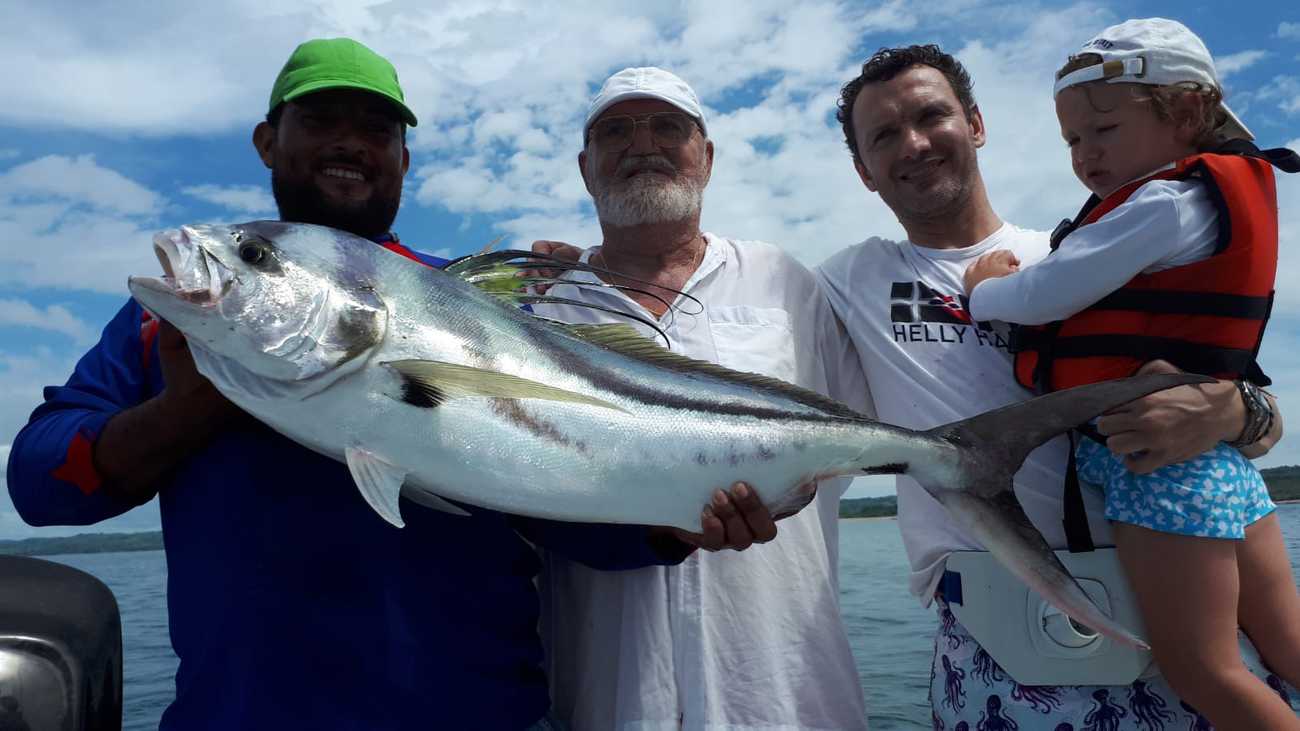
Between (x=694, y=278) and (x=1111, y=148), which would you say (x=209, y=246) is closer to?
(x=694, y=278)

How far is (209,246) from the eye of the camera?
202 centimetres

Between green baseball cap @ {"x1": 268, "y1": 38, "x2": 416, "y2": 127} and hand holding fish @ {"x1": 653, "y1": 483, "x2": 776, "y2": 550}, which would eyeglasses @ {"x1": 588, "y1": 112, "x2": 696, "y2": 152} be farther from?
hand holding fish @ {"x1": 653, "y1": 483, "x2": 776, "y2": 550}

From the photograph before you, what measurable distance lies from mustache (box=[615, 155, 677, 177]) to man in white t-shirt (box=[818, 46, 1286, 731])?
Result: 729 millimetres

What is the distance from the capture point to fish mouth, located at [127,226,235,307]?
1.94 meters

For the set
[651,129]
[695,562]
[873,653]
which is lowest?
[873,653]

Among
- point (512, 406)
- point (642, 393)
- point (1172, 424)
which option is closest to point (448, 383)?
point (512, 406)

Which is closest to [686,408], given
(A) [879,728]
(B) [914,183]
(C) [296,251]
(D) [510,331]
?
(D) [510,331]

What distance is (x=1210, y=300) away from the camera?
2.61 m

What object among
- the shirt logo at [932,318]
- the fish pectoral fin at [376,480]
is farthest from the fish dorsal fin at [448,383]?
the shirt logo at [932,318]

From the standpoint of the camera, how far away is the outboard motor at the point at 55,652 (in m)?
2.08

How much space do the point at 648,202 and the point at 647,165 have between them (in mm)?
203

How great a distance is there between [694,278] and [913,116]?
990 mm

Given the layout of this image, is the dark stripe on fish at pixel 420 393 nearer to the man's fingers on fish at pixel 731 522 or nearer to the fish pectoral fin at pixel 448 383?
the fish pectoral fin at pixel 448 383

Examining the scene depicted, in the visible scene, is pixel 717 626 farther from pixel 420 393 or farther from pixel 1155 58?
pixel 1155 58
